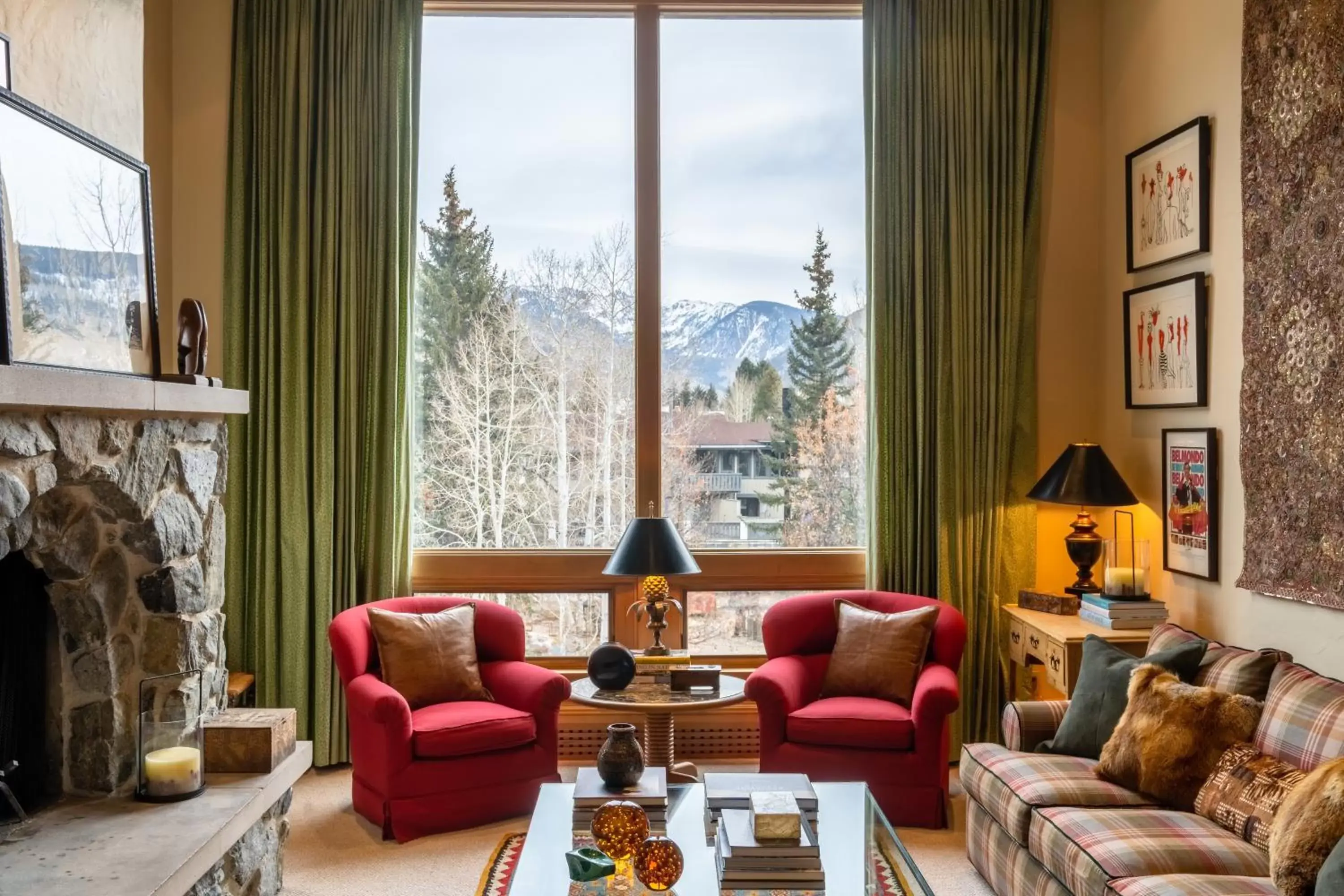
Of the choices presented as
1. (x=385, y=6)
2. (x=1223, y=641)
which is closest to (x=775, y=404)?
(x=1223, y=641)

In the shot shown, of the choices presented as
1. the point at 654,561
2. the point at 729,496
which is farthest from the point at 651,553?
the point at 729,496

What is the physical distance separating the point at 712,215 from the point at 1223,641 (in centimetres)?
281

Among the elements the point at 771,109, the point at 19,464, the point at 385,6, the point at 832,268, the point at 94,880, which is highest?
the point at 385,6

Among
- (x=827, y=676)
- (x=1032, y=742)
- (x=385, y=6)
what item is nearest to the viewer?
(x=1032, y=742)

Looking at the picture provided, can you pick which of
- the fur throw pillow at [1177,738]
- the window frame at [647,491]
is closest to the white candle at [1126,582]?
the fur throw pillow at [1177,738]

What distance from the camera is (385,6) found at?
16.0 feet

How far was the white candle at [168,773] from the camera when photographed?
315cm

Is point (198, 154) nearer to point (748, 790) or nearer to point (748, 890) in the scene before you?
Answer: point (748, 790)

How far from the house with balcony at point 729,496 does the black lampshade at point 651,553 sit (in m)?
0.79

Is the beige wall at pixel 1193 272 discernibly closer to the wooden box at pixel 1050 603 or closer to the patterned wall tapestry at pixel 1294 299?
the patterned wall tapestry at pixel 1294 299

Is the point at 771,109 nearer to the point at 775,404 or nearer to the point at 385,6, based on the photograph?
the point at 775,404

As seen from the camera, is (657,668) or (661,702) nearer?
(661,702)

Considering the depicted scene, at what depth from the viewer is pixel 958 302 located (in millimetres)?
4930

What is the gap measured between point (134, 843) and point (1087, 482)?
3.55 m
